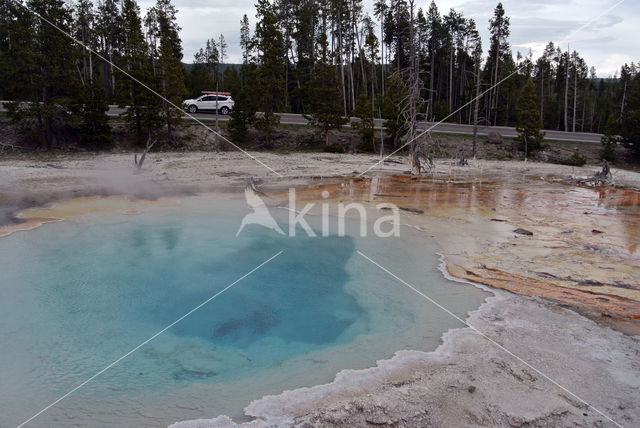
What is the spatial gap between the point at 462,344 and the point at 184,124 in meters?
23.7

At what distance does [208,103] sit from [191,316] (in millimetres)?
26115

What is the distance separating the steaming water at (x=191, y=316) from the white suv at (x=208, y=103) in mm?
20373

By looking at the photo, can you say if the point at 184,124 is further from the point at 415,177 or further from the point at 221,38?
the point at 221,38

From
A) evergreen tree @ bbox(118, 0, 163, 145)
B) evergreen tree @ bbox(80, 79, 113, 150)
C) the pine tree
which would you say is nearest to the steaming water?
evergreen tree @ bbox(80, 79, 113, 150)

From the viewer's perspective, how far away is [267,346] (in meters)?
6.96

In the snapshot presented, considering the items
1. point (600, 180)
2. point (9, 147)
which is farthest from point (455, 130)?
point (9, 147)

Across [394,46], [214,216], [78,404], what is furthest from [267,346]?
[394,46]

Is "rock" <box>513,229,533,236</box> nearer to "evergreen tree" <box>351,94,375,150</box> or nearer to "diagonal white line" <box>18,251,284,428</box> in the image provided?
"diagonal white line" <box>18,251,284,428</box>

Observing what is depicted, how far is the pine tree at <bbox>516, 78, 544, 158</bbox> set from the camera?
2803 centimetres

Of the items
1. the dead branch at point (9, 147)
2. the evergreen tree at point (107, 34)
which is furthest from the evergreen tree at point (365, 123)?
the evergreen tree at point (107, 34)

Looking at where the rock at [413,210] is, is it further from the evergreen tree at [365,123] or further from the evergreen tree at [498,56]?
the evergreen tree at [498,56]

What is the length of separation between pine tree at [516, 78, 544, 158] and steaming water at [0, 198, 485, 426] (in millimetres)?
19899

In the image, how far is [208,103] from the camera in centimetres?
3172

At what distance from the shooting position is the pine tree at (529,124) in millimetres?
28031
